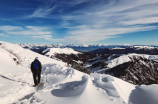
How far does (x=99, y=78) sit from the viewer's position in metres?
10.3

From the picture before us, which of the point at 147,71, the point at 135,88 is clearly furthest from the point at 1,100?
the point at 147,71

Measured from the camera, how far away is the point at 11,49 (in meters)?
32.9

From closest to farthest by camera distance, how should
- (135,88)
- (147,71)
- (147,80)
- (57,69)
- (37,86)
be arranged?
(135,88) → (37,86) → (57,69) → (147,80) → (147,71)

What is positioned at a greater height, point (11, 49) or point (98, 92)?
point (11, 49)

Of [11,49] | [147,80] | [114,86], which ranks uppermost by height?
[11,49]

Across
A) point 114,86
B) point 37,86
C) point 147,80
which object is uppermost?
point 114,86

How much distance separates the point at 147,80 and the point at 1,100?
152 meters

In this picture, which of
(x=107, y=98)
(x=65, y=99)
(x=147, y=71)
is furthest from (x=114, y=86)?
(x=147, y=71)

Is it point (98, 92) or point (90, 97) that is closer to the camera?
point (90, 97)

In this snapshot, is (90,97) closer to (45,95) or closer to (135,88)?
(45,95)

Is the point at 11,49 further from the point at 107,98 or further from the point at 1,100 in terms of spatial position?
the point at 107,98

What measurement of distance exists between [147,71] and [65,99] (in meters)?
166

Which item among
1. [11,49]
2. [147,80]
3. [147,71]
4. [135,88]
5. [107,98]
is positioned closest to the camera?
[107,98]

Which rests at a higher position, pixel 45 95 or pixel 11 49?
pixel 11 49
